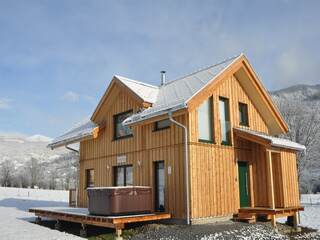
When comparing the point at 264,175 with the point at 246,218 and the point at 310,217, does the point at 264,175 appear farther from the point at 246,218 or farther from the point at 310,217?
the point at 310,217

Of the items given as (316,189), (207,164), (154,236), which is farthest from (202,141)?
(316,189)

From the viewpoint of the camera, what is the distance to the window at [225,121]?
45.5 ft

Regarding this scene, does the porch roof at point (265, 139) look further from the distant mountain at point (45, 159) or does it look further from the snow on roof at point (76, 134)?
the distant mountain at point (45, 159)

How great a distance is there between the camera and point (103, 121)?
17.0 meters

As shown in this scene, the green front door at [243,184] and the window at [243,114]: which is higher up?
the window at [243,114]

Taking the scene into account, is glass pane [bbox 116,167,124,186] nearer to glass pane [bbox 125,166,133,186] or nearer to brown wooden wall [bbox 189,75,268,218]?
glass pane [bbox 125,166,133,186]

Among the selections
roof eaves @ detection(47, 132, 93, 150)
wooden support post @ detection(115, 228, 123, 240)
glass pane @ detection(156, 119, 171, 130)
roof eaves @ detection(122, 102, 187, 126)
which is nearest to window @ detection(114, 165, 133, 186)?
roof eaves @ detection(47, 132, 93, 150)

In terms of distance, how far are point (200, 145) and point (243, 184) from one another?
3.24m

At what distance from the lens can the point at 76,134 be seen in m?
17.4

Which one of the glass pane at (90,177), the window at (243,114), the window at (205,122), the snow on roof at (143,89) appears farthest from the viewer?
the glass pane at (90,177)

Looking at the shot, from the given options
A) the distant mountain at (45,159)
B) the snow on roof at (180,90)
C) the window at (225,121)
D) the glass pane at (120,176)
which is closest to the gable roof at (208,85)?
the snow on roof at (180,90)

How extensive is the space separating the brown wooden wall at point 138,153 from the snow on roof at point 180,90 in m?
0.68

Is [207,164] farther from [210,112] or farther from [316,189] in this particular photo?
[316,189]

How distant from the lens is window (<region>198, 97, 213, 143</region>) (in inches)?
511
